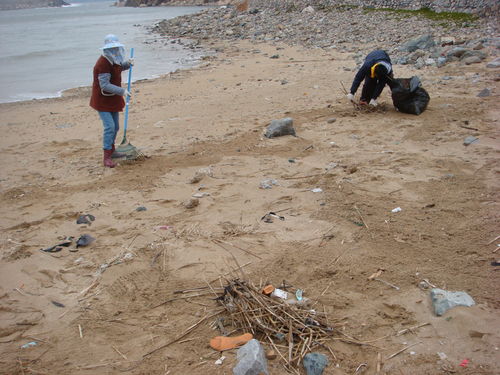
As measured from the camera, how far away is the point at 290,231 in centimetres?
358

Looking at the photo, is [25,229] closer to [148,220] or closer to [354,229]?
[148,220]

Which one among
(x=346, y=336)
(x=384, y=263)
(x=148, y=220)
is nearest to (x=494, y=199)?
(x=384, y=263)

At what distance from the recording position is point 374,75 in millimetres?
6551

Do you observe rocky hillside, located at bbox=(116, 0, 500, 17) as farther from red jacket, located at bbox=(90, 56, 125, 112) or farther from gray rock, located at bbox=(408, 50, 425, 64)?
red jacket, located at bbox=(90, 56, 125, 112)

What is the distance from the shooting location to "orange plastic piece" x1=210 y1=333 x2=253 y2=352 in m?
2.44

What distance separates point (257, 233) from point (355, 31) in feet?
41.9

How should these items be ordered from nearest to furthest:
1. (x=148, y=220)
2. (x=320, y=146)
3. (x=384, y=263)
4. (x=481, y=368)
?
1. (x=481, y=368)
2. (x=384, y=263)
3. (x=148, y=220)
4. (x=320, y=146)

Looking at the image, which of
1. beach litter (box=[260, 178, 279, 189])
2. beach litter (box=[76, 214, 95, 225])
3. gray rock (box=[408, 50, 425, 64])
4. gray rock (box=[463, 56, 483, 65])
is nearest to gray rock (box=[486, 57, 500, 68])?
gray rock (box=[463, 56, 483, 65])

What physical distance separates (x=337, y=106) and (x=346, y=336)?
17.3ft

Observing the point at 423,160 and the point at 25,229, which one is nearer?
the point at 25,229

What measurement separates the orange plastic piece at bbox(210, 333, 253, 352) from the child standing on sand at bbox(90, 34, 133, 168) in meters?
3.63

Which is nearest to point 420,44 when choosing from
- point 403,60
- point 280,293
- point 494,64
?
point 403,60

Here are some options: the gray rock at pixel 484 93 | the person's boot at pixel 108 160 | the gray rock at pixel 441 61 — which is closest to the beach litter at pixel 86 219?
the person's boot at pixel 108 160

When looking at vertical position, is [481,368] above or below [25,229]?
above
